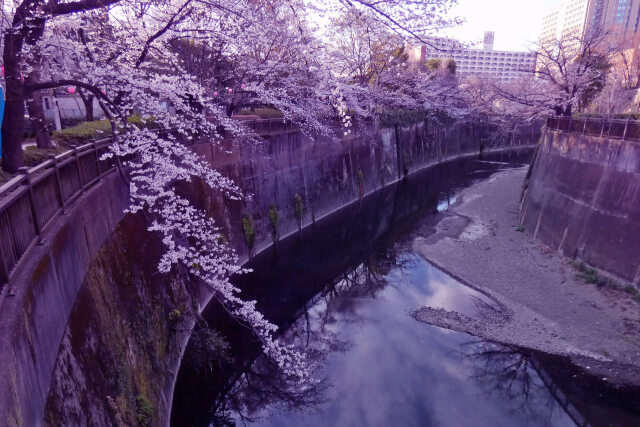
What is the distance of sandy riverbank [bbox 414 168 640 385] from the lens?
11.3m

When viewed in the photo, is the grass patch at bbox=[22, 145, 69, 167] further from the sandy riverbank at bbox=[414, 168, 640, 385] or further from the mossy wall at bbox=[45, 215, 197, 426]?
the sandy riverbank at bbox=[414, 168, 640, 385]

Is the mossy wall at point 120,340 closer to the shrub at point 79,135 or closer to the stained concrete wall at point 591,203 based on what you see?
the shrub at point 79,135

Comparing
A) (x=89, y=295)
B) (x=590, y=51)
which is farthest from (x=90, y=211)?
(x=590, y=51)

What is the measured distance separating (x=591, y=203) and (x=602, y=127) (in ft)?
10.7

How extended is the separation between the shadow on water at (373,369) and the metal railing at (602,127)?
27.9 ft

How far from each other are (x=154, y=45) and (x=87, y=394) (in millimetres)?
8390

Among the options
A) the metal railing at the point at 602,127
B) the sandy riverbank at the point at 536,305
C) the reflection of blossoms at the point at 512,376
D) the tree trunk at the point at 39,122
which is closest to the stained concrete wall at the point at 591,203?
the metal railing at the point at 602,127

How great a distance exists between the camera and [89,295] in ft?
20.2

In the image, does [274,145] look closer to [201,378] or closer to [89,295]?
[201,378]

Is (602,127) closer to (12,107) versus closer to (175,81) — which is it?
(175,81)

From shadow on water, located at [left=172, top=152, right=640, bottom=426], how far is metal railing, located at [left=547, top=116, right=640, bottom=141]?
8514 mm

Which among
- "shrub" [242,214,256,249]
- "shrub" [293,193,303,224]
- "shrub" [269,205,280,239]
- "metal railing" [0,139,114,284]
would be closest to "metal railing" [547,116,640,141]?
"shrub" [293,193,303,224]

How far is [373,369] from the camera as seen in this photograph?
1108 cm

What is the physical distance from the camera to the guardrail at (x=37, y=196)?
4.23 meters
